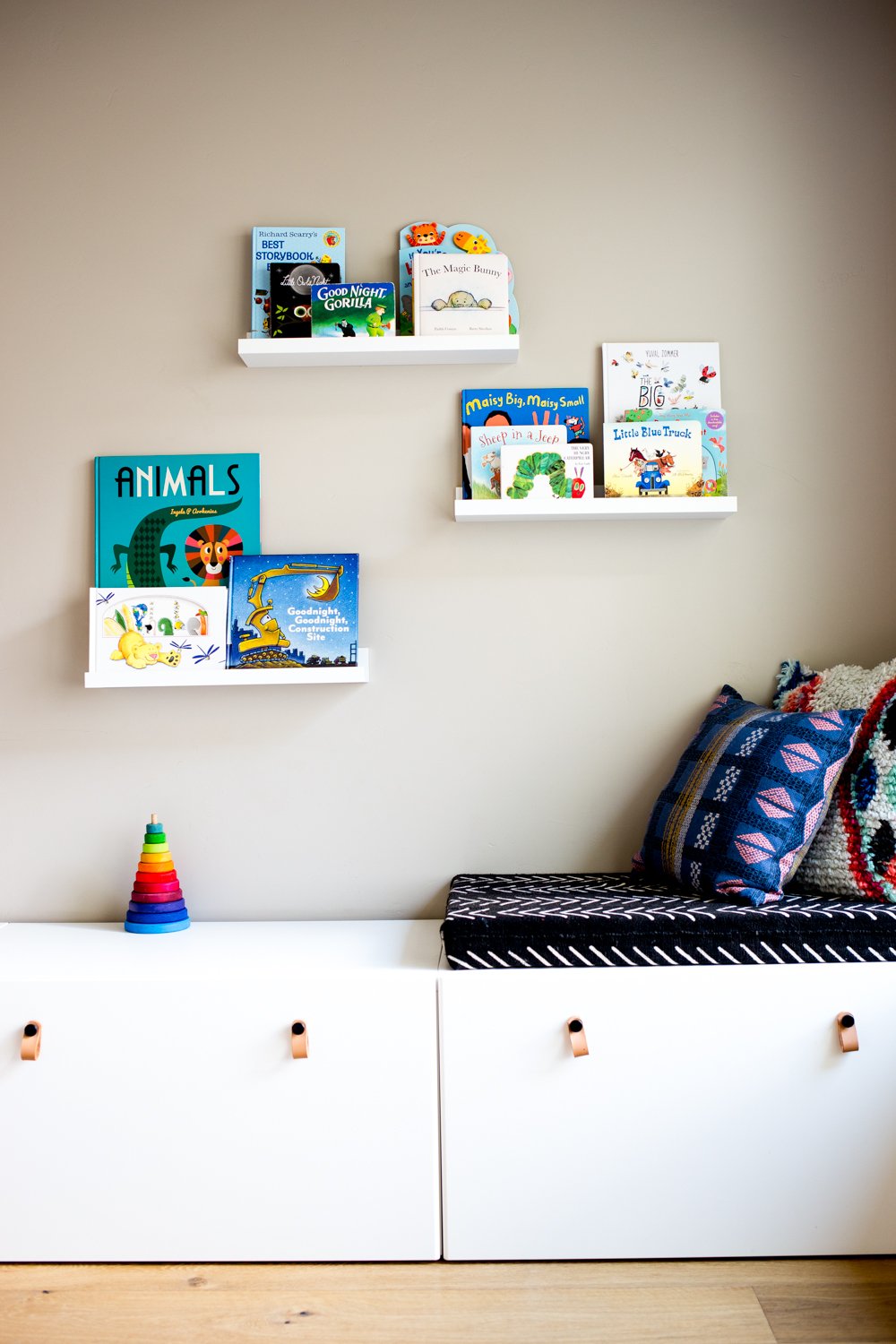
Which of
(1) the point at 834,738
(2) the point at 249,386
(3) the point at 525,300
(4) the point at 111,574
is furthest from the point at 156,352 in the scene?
(1) the point at 834,738

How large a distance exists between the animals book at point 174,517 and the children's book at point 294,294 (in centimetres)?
25

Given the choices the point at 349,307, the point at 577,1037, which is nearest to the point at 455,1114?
the point at 577,1037

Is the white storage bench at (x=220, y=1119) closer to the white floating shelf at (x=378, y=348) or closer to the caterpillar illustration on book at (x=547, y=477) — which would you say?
the caterpillar illustration on book at (x=547, y=477)

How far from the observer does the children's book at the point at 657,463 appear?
2.00m

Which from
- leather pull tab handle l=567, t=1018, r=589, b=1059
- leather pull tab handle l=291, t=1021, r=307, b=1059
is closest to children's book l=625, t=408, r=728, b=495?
leather pull tab handle l=567, t=1018, r=589, b=1059

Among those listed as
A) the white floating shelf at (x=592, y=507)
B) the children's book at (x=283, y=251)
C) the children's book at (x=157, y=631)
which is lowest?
the children's book at (x=157, y=631)

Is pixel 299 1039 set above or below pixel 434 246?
below

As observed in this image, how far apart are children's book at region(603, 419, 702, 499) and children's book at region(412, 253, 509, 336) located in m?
0.33

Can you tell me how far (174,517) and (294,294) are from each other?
1.60 feet

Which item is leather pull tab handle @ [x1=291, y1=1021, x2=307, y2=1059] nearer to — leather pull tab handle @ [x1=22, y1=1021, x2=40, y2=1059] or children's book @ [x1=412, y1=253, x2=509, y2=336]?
leather pull tab handle @ [x1=22, y1=1021, x2=40, y2=1059]

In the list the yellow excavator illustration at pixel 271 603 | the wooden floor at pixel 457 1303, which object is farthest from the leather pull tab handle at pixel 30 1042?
the yellow excavator illustration at pixel 271 603

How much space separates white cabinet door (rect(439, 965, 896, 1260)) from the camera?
1615 millimetres

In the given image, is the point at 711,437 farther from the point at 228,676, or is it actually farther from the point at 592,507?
the point at 228,676

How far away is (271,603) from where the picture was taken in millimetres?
2000
